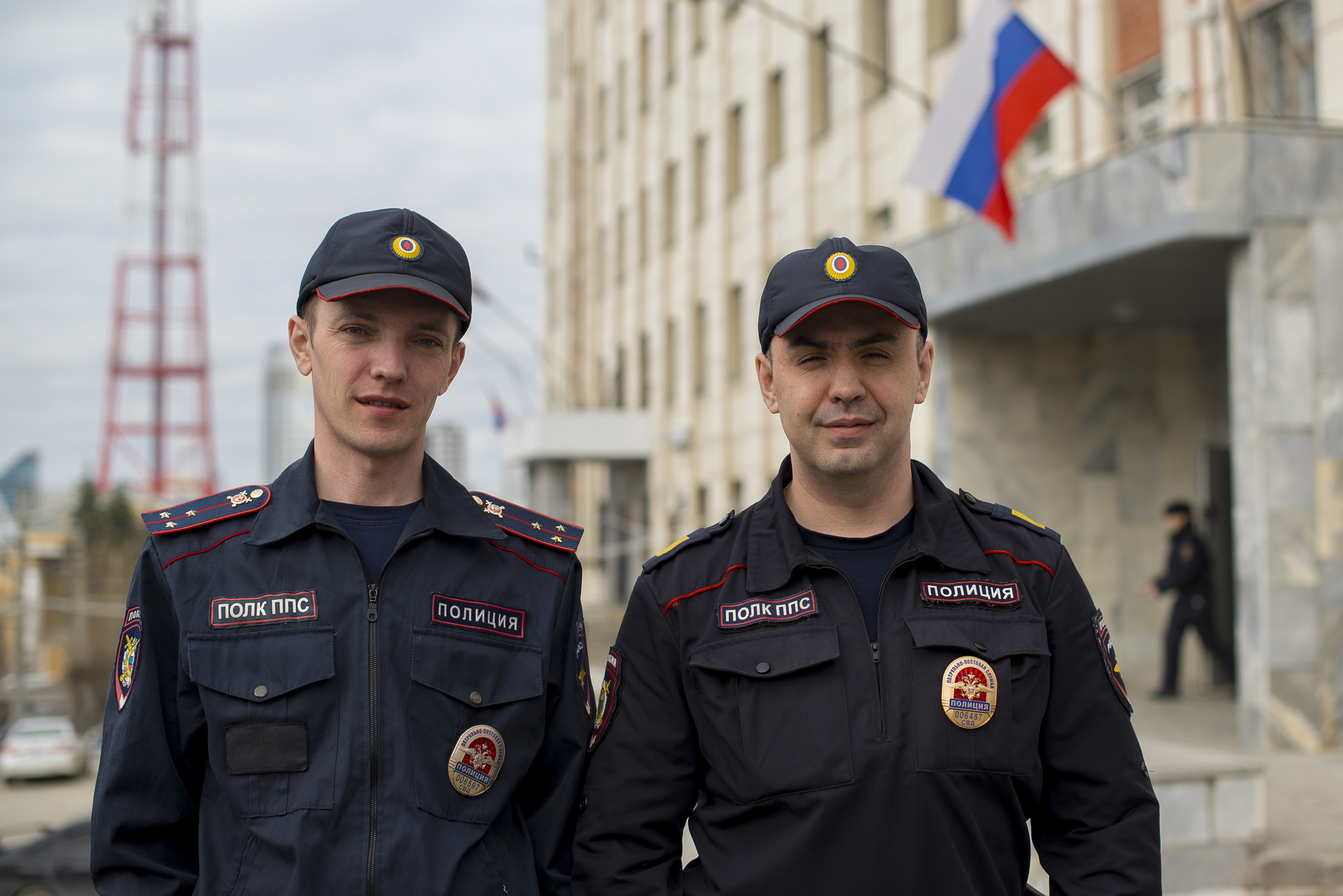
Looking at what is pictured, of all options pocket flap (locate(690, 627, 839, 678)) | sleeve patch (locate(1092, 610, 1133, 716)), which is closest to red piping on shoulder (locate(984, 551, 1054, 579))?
sleeve patch (locate(1092, 610, 1133, 716))

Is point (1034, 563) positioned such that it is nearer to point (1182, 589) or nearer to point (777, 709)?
point (777, 709)

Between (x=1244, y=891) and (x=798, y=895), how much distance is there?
4702 mm

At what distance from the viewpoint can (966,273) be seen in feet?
39.5

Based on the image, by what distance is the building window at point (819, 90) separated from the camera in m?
20.6

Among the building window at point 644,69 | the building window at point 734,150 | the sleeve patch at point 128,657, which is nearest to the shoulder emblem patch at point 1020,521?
the sleeve patch at point 128,657

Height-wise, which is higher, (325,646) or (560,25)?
(560,25)

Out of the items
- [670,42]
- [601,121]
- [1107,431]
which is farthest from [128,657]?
[601,121]

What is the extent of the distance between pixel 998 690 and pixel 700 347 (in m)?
23.9

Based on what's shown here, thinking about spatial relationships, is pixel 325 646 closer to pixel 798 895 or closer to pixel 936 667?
pixel 798 895

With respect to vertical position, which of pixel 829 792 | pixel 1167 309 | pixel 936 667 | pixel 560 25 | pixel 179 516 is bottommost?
pixel 829 792

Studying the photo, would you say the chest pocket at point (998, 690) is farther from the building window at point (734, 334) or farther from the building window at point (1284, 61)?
the building window at point (734, 334)

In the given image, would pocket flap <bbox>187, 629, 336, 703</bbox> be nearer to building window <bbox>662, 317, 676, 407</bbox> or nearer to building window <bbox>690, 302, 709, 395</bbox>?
building window <bbox>690, 302, 709, 395</bbox>

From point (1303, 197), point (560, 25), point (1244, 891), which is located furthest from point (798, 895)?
point (560, 25)

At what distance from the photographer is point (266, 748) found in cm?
252
